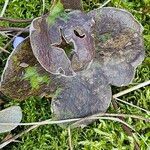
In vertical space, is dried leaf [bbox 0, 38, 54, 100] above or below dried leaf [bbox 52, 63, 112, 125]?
above

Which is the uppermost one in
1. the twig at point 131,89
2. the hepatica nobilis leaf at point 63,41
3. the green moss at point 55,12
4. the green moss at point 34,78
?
the green moss at point 55,12

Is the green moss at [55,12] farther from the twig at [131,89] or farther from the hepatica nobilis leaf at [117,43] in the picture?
the twig at [131,89]

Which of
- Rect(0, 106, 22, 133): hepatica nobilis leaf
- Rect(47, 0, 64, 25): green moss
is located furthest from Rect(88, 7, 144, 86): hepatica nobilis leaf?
Rect(0, 106, 22, 133): hepatica nobilis leaf

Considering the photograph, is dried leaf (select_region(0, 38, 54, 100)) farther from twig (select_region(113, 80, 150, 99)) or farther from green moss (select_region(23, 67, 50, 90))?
twig (select_region(113, 80, 150, 99))

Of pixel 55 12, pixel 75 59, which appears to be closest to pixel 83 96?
pixel 75 59

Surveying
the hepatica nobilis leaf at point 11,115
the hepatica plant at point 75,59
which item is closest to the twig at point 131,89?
the hepatica plant at point 75,59

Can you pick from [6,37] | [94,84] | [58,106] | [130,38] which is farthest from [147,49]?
[6,37]

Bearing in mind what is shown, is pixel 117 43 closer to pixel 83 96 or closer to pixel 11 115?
pixel 83 96

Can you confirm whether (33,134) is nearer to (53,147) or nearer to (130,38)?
(53,147)
